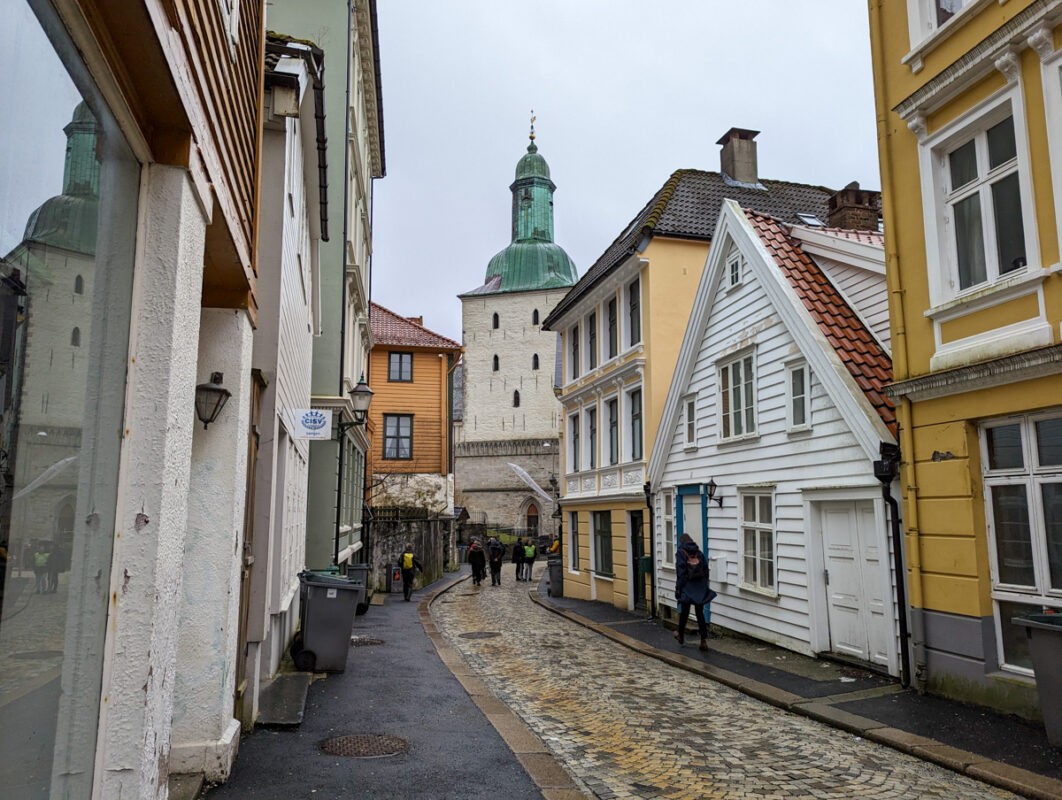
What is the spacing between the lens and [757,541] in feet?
43.4

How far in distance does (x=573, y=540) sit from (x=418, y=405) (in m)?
14.5

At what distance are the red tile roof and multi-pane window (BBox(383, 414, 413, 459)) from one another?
2396cm

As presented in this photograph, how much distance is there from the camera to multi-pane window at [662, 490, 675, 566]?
16.7 m

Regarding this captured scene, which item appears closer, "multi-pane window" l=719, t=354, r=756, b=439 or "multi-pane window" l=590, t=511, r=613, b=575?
"multi-pane window" l=719, t=354, r=756, b=439

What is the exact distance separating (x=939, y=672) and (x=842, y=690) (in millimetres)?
1057

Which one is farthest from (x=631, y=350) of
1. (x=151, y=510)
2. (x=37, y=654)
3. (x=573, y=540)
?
(x=37, y=654)

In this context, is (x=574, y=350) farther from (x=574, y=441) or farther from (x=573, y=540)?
(x=573, y=540)

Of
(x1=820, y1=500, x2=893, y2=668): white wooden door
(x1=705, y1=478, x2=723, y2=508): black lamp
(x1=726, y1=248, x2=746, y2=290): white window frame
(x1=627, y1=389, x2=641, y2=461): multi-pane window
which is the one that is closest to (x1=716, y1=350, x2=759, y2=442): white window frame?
(x1=705, y1=478, x2=723, y2=508): black lamp

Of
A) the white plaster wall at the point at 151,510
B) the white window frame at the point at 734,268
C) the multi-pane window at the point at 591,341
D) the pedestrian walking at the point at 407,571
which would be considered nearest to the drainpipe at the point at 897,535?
the white window frame at the point at 734,268

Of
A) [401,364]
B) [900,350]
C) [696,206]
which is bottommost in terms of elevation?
[900,350]

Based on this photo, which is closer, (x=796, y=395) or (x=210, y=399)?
(x=210, y=399)

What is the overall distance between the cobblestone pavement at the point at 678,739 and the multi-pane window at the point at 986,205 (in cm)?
483

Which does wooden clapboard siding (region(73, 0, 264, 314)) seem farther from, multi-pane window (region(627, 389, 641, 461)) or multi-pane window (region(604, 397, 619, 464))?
multi-pane window (region(604, 397, 619, 464))

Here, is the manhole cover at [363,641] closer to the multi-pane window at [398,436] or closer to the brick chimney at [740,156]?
the brick chimney at [740,156]
